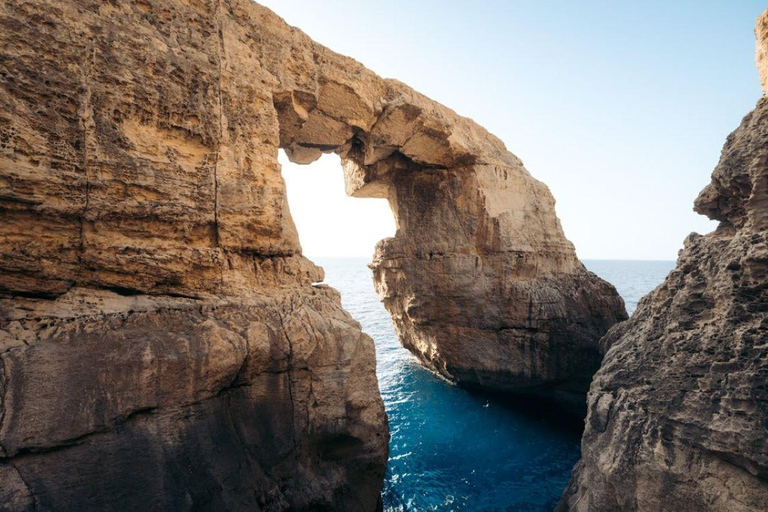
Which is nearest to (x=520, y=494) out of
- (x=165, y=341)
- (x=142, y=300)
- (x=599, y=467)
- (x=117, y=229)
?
(x=599, y=467)

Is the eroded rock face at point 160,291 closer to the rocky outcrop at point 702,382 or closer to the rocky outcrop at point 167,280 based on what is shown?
the rocky outcrop at point 167,280

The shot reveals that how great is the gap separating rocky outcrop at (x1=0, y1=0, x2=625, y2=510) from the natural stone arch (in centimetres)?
332

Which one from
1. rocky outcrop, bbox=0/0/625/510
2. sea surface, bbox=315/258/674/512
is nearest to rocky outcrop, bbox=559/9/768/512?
sea surface, bbox=315/258/674/512

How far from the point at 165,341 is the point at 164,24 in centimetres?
413

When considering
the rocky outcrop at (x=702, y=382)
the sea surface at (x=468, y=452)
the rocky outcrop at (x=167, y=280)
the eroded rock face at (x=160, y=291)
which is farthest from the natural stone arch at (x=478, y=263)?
the rocky outcrop at (x=702, y=382)

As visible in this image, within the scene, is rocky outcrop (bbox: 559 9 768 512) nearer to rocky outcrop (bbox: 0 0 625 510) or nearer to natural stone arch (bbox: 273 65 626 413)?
rocky outcrop (bbox: 0 0 625 510)

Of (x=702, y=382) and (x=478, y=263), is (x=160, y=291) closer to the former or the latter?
(x=702, y=382)

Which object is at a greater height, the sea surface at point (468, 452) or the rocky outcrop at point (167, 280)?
the rocky outcrop at point (167, 280)

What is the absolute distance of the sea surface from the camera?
6957mm

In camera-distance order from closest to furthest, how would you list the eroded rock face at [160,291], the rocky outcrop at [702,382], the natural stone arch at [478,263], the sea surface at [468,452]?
the eroded rock face at [160,291], the rocky outcrop at [702,382], the sea surface at [468,452], the natural stone arch at [478,263]

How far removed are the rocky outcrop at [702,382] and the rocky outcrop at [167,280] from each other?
10.9 ft

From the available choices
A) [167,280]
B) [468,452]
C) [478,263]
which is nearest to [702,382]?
[468,452]

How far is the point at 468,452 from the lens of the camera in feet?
27.9

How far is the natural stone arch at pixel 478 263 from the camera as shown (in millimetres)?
9945
